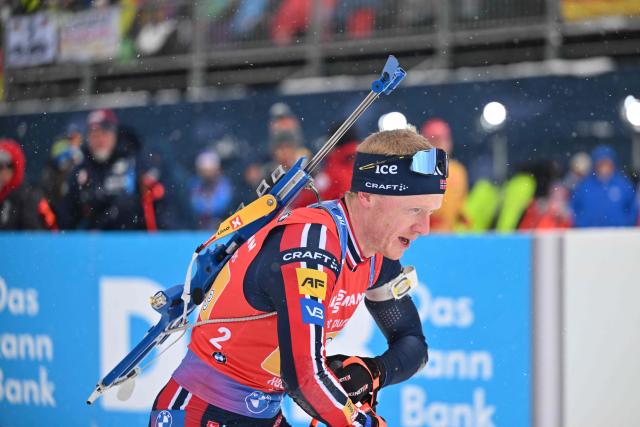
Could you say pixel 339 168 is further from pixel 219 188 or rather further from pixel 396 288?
pixel 396 288

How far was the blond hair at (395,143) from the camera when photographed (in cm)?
257

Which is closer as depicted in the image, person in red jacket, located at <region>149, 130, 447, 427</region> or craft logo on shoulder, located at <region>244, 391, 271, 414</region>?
person in red jacket, located at <region>149, 130, 447, 427</region>

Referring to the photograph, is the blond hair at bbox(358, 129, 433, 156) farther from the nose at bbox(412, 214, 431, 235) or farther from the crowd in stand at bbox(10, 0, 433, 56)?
the crowd in stand at bbox(10, 0, 433, 56)

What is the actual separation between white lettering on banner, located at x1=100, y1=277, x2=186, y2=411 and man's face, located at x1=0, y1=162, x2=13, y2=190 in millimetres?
1635

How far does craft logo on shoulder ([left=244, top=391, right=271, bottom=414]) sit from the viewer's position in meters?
2.64

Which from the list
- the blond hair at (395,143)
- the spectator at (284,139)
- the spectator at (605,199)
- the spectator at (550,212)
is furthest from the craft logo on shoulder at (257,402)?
the spectator at (605,199)

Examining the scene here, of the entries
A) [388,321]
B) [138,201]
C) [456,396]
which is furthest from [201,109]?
[388,321]

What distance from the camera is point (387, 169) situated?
2.53m

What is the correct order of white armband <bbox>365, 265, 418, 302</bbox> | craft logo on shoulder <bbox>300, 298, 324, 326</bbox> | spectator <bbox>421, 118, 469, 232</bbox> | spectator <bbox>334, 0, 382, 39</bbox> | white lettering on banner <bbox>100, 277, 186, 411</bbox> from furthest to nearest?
spectator <bbox>334, 0, 382, 39</bbox>, spectator <bbox>421, 118, 469, 232</bbox>, white lettering on banner <bbox>100, 277, 186, 411</bbox>, white armband <bbox>365, 265, 418, 302</bbox>, craft logo on shoulder <bbox>300, 298, 324, 326</bbox>

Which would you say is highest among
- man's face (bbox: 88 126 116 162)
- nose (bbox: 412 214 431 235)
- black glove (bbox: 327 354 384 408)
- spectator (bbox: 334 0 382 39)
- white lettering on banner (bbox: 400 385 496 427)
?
spectator (bbox: 334 0 382 39)

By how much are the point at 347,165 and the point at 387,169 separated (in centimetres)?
322

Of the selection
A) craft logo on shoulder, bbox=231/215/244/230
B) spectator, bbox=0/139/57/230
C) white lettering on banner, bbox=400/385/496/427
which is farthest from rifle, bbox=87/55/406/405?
spectator, bbox=0/139/57/230

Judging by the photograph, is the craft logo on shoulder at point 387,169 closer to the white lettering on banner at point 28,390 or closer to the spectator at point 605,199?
the white lettering on banner at point 28,390

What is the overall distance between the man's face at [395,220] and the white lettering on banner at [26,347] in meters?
3.05
